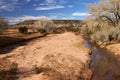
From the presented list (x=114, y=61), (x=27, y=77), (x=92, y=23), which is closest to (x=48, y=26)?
(x=92, y=23)

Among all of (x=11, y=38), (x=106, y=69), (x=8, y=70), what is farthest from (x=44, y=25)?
(x=8, y=70)

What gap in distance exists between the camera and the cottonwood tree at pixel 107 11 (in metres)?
41.4

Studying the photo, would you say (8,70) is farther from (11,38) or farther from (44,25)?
(44,25)

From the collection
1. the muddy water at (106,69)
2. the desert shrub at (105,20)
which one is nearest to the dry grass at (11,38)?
the desert shrub at (105,20)

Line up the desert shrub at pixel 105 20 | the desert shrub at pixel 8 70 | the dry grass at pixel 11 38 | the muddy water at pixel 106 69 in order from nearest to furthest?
the desert shrub at pixel 8 70 → the muddy water at pixel 106 69 → the desert shrub at pixel 105 20 → the dry grass at pixel 11 38

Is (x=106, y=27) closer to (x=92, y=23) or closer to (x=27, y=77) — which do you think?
(x=92, y=23)

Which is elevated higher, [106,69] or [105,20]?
[105,20]

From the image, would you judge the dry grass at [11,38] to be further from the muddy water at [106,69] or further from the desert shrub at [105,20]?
the muddy water at [106,69]

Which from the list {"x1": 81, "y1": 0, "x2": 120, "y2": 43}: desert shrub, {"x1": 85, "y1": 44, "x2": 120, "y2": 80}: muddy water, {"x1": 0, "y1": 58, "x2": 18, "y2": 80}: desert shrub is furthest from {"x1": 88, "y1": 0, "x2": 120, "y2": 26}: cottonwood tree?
{"x1": 0, "y1": 58, "x2": 18, "y2": 80}: desert shrub

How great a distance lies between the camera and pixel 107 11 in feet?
139

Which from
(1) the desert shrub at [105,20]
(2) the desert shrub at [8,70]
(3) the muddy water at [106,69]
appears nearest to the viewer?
(2) the desert shrub at [8,70]

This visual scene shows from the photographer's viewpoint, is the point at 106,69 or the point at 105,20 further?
the point at 105,20

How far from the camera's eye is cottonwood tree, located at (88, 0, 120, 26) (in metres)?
41.4

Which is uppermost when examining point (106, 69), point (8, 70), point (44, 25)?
point (8, 70)
